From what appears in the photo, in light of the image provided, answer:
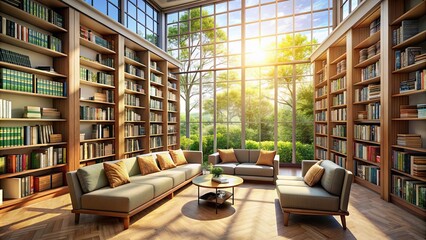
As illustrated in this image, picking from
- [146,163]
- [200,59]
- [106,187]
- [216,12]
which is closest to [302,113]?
[200,59]

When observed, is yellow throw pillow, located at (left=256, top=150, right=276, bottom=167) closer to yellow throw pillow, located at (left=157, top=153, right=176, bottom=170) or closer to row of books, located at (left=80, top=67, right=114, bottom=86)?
yellow throw pillow, located at (left=157, top=153, right=176, bottom=170)

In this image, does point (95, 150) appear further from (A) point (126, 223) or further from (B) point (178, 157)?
(A) point (126, 223)

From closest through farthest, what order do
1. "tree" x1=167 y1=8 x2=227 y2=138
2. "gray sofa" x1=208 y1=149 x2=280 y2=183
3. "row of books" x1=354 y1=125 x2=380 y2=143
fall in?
"row of books" x1=354 y1=125 x2=380 y2=143 → "gray sofa" x1=208 y1=149 x2=280 y2=183 → "tree" x1=167 y1=8 x2=227 y2=138

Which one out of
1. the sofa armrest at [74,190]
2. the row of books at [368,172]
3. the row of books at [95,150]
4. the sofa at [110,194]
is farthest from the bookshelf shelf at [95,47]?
the row of books at [368,172]

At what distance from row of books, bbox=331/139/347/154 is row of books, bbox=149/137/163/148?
5.56 metres

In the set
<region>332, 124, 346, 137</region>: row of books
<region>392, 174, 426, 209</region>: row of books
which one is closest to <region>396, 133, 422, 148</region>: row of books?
<region>392, 174, 426, 209</region>: row of books

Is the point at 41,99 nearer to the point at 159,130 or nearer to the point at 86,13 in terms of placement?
the point at 86,13

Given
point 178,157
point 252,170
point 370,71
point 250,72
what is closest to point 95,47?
point 178,157

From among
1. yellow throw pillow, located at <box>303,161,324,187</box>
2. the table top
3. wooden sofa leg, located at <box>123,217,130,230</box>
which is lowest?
wooden sofa leg, located at <box>123,217,130,230</box>

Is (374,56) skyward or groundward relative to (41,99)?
skyward

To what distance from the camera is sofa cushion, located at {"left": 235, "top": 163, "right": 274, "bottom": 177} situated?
5.18 m

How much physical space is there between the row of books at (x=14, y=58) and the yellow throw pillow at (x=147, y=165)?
2667mm

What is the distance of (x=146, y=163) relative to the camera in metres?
4.52

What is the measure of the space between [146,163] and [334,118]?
513 centimetres
